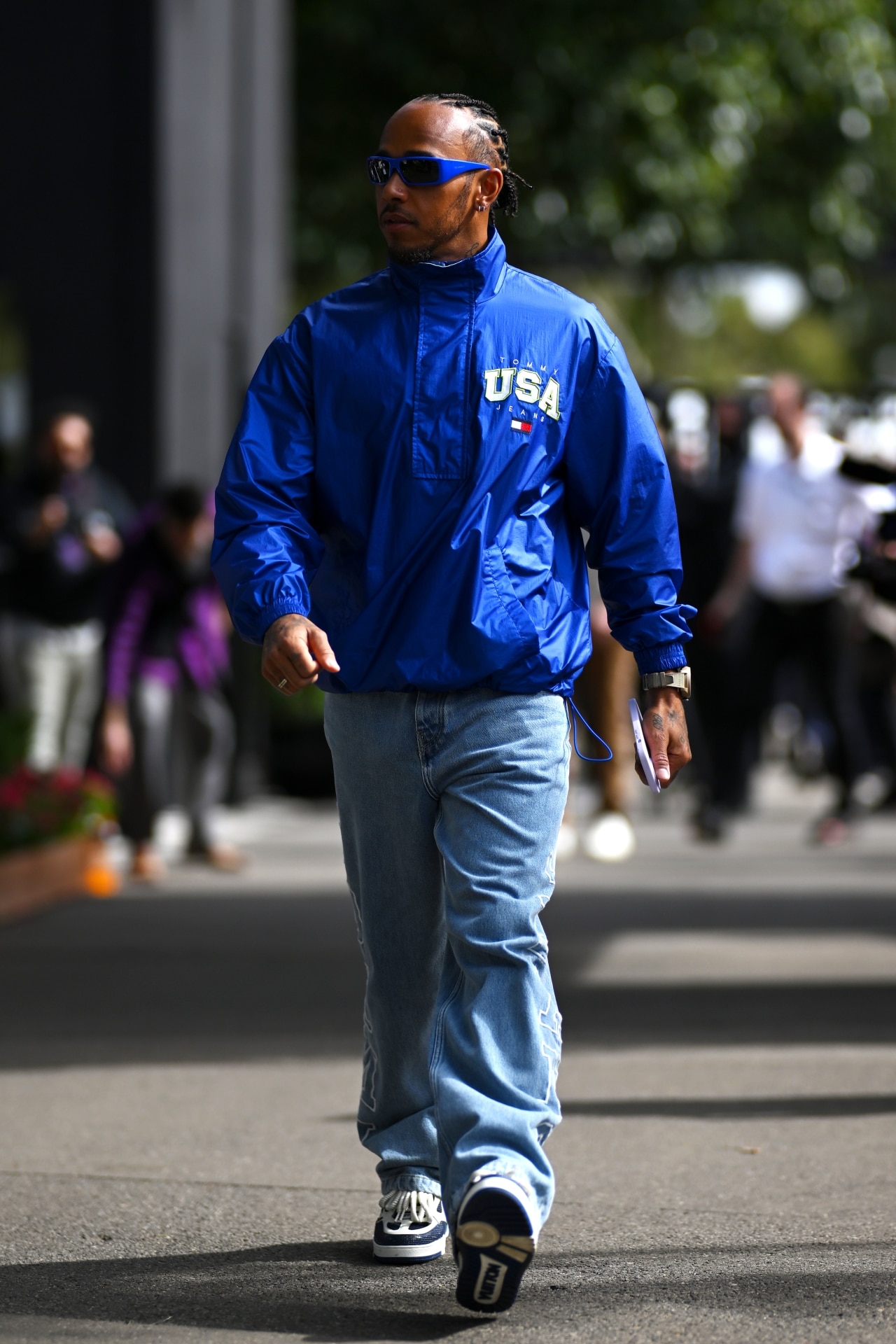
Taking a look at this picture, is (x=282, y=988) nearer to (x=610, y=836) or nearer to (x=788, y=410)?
(x=610, y=836)

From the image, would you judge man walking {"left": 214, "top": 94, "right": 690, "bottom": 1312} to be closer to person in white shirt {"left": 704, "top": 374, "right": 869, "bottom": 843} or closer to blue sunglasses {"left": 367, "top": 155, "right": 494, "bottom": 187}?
blue sunglasses {"left": 367, "top": 155, "right": 494, "bottom": 187}

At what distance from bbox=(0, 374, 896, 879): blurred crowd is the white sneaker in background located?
1 centimetres

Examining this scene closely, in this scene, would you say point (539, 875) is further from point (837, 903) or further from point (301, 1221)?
point (837, 903)

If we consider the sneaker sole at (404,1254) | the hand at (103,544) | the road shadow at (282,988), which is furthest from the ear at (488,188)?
the hand at (103,544)

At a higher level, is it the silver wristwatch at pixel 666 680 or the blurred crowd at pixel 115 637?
the silver wristwatch at pixel 666 680

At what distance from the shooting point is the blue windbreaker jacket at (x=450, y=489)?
145 inches

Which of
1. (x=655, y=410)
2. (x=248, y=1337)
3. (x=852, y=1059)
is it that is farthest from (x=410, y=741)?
(x=655, y=410)

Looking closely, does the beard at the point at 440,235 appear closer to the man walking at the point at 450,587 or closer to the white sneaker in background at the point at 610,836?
the man walking at the point at 450,587

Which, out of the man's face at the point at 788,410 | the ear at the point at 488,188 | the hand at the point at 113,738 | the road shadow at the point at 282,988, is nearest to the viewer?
the ear at the point at 488,188

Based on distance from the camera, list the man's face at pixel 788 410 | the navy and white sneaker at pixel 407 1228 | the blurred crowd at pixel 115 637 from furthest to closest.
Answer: the man's face at pixel 788 410, the blurred crowd at pixel 115 637, the navy and white sneaker at pixel 407 1228

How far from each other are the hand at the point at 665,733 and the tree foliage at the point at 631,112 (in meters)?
15.3

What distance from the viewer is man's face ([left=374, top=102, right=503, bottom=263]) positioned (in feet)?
12.3

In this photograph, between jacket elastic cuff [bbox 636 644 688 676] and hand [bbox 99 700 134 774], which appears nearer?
jacket elastic cuff [bbox 636 644 688 676]

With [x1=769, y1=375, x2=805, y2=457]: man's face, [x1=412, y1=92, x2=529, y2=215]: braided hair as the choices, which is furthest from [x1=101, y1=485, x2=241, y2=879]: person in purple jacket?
[x1=412, y1=92, x2=529, y2=215]: braided hair
